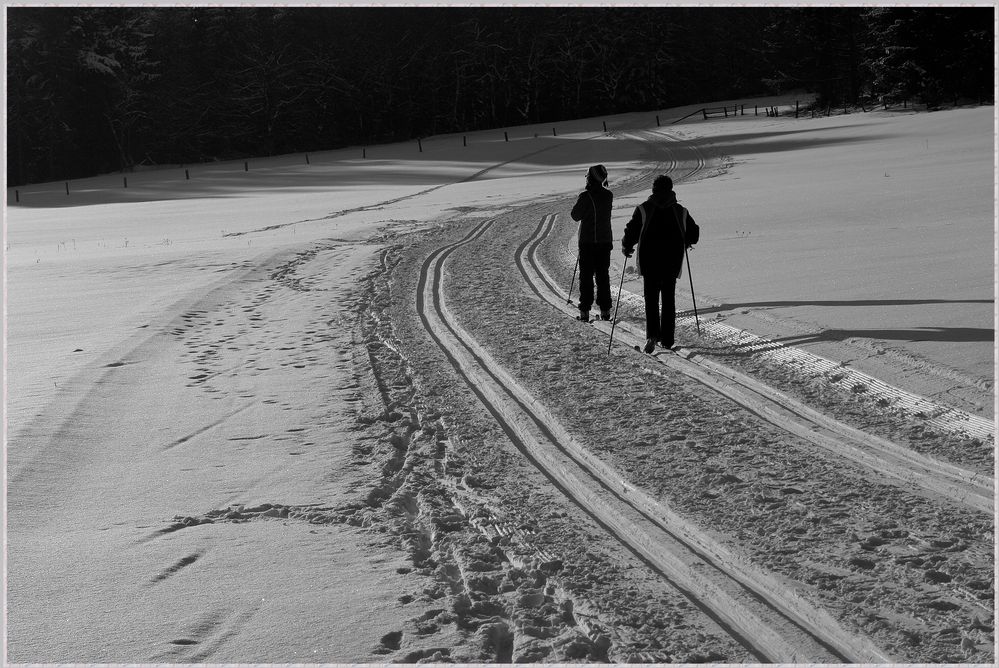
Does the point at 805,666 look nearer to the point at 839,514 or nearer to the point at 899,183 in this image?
the point at 839,514

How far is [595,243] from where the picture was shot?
34.5 ft

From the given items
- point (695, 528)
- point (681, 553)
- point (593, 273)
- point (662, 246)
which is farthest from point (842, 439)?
point (593, 273)

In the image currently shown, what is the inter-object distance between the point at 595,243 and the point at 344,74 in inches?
2247

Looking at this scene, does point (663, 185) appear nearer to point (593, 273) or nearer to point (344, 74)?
point (593, 273)

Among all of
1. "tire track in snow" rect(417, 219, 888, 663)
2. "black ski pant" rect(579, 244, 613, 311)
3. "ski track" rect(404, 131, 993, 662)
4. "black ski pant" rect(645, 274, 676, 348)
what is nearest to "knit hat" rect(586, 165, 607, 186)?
"black ski pant" rect(579, 244, 613, 311)

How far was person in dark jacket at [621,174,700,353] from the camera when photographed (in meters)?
8.67

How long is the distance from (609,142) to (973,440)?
44142 mm

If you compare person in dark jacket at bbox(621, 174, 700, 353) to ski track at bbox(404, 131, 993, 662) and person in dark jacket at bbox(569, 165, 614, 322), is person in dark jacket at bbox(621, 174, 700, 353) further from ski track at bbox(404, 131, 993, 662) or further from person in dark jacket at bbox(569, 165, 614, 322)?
person in dark jacket at bbox(569, 165, 614, 322)

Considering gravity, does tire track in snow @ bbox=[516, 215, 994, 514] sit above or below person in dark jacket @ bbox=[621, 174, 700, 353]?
below

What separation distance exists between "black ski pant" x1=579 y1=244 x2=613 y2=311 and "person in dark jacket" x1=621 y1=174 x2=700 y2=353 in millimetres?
1488

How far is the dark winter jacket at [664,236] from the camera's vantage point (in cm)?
867

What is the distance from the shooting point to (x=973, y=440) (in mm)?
5820

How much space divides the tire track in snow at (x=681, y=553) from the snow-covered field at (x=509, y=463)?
0.02 meters

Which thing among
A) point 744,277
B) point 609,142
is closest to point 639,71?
point 609,142
